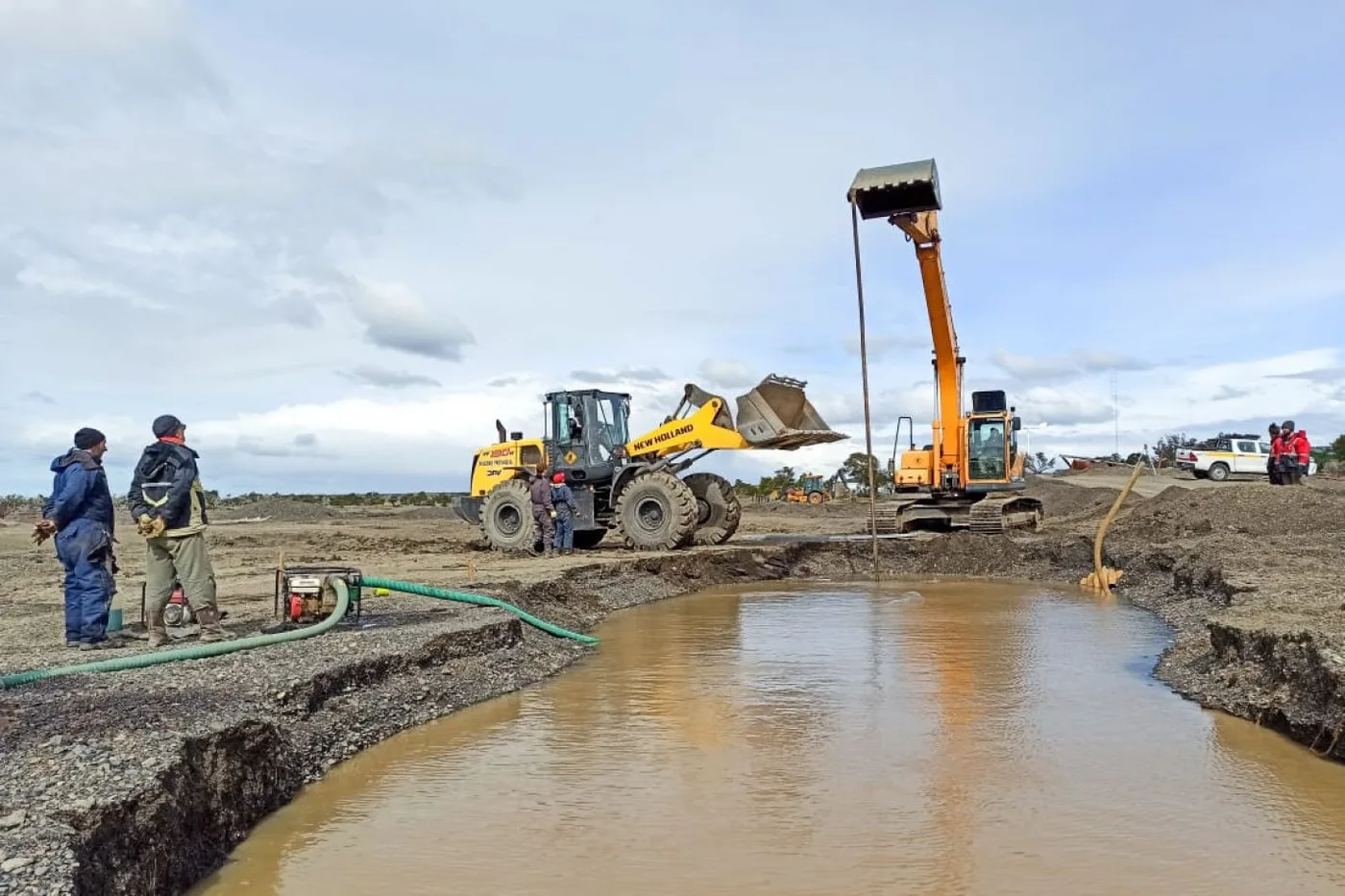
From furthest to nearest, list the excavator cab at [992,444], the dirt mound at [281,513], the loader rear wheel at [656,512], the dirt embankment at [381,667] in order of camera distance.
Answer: the dirt mound at [281,513] < the excavator cab at [992,444] < the loader rear wheel at [656,512] < the dirt embankment at [381,667]

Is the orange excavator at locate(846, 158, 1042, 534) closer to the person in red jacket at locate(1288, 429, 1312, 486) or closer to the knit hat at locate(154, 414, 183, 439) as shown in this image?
the person in red jacket at locate(1288, 429, 1312, 486)

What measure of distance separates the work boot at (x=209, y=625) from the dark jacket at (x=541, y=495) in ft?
29.2

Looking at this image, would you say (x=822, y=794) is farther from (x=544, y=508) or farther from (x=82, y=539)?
(x=544, y=508)

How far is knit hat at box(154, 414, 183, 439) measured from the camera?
24.6 feet

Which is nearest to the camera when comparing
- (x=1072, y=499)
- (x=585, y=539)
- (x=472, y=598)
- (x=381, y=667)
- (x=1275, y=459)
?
(x=381, y=667)

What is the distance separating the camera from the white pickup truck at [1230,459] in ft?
101

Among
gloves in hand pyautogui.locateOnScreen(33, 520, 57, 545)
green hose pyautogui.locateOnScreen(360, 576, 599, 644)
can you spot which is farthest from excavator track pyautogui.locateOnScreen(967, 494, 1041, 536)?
gloves in hand pyautogui.locateOnScreen(33, 520, 57, 545)

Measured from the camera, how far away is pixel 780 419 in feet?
54.0

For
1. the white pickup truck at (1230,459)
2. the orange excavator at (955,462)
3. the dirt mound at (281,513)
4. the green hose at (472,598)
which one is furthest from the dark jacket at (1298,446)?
the dirt mound at (281,513)

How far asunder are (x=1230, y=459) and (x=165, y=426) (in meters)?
→ 30.9

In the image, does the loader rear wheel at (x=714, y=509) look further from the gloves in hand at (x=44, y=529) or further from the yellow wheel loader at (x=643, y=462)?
the gloves in hand at (x=44, y=529)

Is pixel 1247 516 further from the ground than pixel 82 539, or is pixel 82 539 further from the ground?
pixel 82 539

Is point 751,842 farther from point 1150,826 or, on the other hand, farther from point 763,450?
point 763,450

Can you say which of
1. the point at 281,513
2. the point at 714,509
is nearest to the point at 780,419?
the point at 714,509
